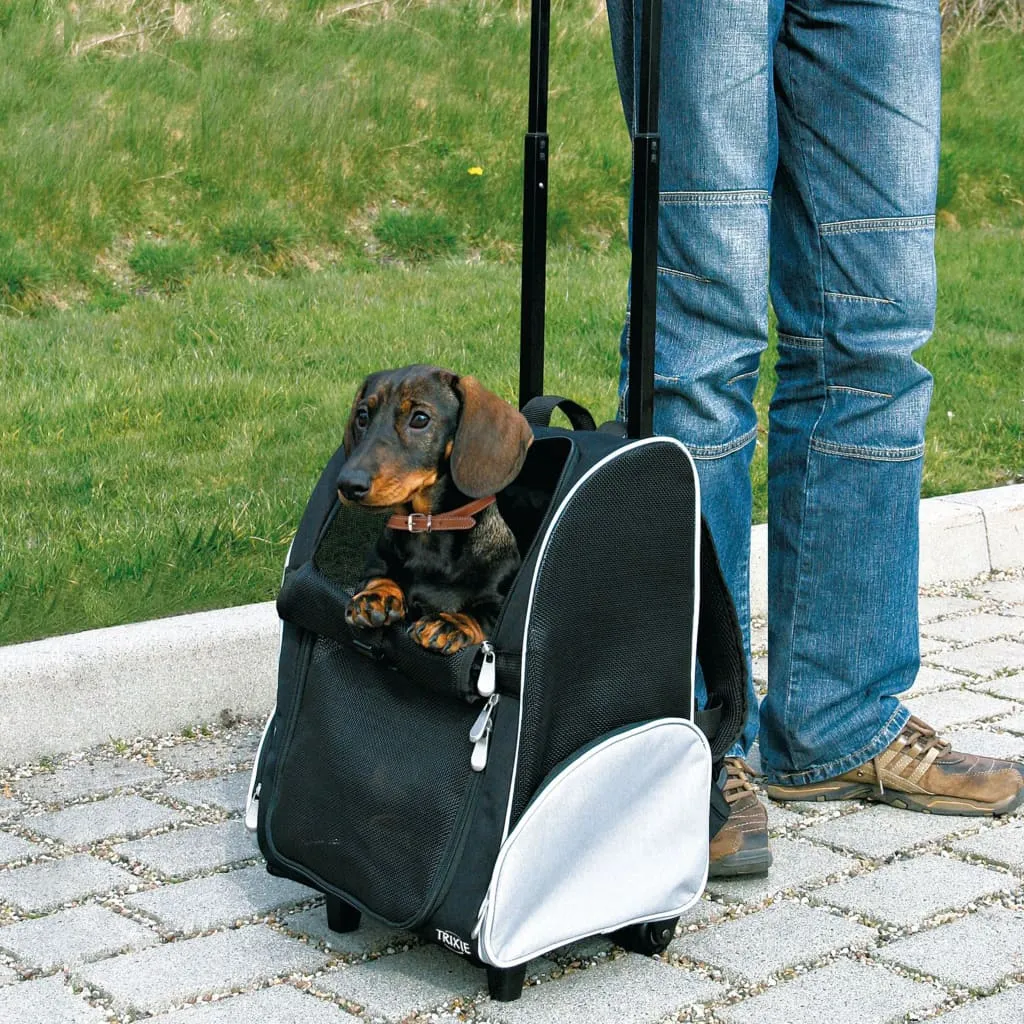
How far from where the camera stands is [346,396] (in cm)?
557

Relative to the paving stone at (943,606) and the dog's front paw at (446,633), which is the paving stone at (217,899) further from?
the paving stone at (943,606)

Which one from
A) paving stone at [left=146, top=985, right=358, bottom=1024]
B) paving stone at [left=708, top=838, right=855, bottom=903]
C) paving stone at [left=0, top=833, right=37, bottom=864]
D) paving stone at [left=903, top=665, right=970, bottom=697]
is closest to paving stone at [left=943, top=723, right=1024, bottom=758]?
paving stone at [left=903, top=665, right=970, bottom=697]

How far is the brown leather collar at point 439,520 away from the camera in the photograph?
243 cm

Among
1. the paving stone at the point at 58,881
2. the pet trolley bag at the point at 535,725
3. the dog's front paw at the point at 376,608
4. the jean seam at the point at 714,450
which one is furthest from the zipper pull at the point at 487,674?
the paving stone at the point at 58,881

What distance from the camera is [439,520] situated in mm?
2436

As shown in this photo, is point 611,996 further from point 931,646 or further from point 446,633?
point 931,646

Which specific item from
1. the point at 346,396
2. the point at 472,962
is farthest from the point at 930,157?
the point at 346,396

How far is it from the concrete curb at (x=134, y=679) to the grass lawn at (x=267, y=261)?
0.88 ft

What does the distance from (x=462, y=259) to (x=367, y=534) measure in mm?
5097

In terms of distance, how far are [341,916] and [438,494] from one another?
0.73m

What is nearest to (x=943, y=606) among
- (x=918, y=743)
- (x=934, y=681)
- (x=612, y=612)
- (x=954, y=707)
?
(x=934, y=681)

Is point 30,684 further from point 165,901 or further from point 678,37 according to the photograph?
point 678,37

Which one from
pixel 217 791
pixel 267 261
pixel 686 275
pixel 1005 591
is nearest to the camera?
pixel 686 275

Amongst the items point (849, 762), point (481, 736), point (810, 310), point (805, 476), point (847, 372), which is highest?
point (810, 310)
